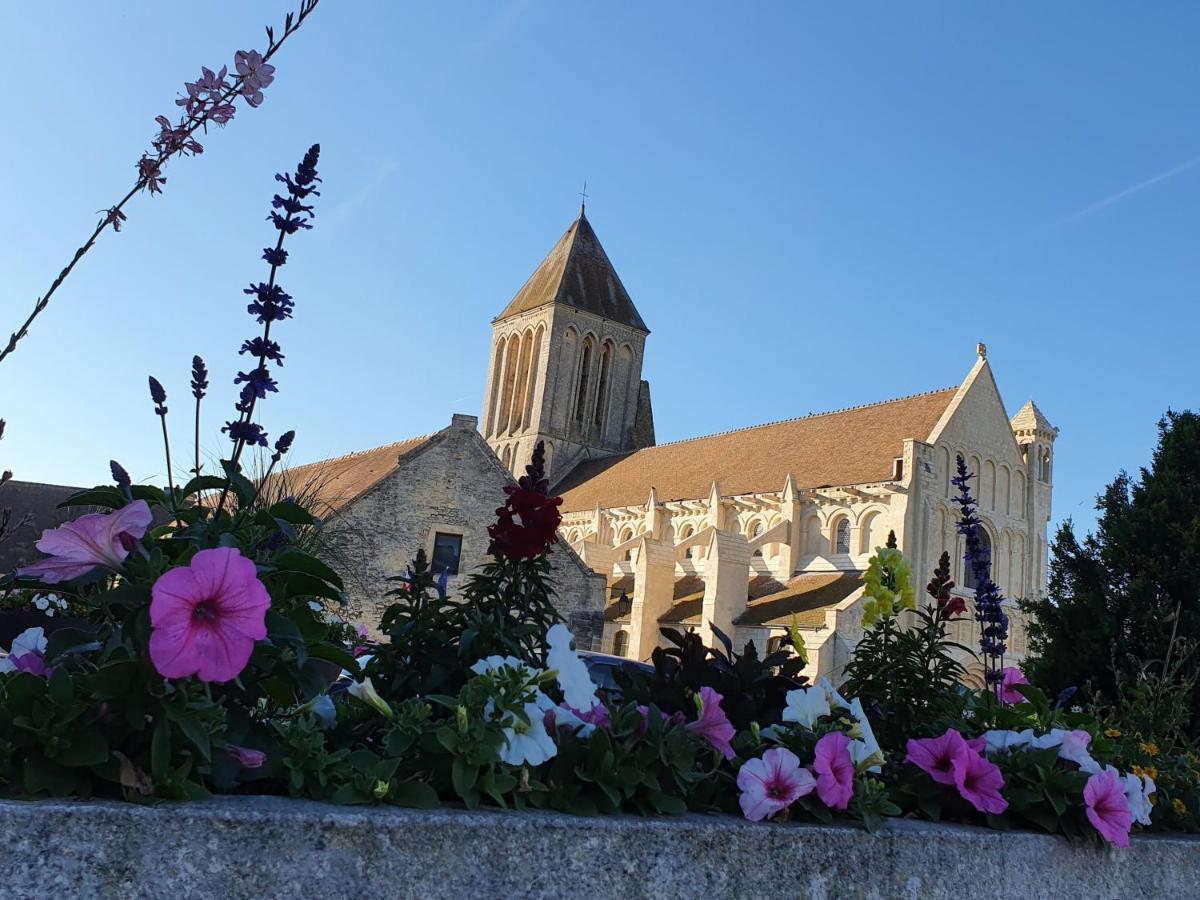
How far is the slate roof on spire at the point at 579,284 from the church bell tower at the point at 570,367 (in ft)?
0.20

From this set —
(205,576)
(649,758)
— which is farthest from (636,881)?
(205,576)

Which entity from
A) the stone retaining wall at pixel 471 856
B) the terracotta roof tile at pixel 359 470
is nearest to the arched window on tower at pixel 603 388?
the terracotta roof tile at pixel 359 470

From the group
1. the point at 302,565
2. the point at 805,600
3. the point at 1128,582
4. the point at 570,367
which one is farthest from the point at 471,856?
the point at 570,367

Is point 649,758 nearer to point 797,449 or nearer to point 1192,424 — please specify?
point 1192,424

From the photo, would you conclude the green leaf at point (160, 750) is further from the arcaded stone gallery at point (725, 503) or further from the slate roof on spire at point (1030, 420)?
the slate roof on spire at point (1030, 420)

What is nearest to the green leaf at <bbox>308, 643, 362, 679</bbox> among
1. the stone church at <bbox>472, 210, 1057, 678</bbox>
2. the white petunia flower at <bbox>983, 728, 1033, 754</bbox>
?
the white petunia flower at <bbox>983, 728, 1033, 754</bbox>

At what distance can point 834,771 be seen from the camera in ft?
9.41

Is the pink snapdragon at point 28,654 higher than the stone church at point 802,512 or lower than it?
lower

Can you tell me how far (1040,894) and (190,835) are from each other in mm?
2404

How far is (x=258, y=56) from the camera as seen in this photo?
2.29 m

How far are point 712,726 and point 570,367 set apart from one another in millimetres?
59378

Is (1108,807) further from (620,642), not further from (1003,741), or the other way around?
(620,642)

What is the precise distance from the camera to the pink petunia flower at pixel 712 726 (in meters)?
2.86

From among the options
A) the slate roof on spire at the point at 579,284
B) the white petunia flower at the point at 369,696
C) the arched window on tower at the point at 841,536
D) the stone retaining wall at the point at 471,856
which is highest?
the slate roof on spire at the point at 579,284
